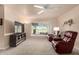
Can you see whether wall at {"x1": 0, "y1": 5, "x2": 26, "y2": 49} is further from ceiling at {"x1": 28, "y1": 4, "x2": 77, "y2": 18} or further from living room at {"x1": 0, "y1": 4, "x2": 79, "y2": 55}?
ceiling at {"x1": 28, "y1": 4, "x2": 77, "y2": 18}

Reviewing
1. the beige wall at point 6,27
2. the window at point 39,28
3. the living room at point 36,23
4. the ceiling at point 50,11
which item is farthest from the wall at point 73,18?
the beige wall at point 6,27

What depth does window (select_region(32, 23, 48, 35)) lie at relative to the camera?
362cm

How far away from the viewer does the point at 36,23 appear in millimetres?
3965

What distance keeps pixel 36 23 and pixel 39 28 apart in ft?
1.11

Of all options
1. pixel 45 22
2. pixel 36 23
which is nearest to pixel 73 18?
pixel 45 22

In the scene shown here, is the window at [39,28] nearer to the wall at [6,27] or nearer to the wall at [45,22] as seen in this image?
the wall at [45,22]

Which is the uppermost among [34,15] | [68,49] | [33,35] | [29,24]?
[34,15]

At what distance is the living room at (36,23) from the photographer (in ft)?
12.5

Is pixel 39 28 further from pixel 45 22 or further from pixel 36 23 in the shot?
pixel 45 22

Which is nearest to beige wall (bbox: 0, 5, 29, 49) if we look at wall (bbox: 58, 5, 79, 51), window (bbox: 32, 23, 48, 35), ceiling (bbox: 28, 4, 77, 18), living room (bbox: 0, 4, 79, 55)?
living room (bbox: 0, 4, 79, 55)
